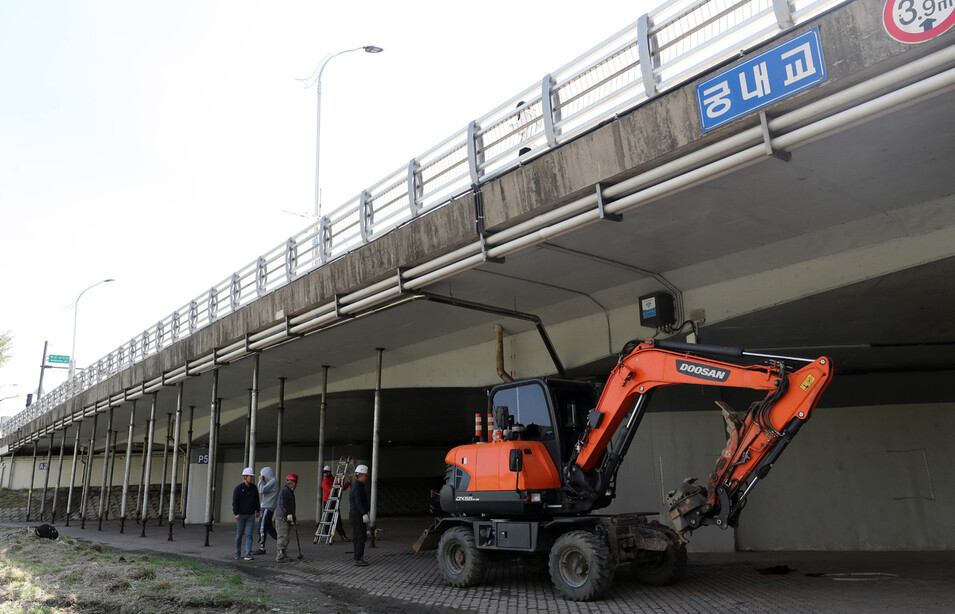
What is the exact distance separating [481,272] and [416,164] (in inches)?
84.8

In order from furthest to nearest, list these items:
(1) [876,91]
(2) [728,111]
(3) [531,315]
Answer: (3) [531,315]
(2) [728,111]
(1) [876,91]

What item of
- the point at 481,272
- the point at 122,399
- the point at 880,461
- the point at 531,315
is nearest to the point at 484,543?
the point at 481,272

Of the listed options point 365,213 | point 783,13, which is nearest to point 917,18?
point 783,13

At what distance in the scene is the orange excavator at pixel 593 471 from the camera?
8594mm

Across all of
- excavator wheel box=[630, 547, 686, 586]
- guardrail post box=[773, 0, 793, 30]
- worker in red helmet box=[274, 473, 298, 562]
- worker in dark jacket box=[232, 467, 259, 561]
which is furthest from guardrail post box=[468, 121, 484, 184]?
worker in dark jacket box=[232, 467, 259, 561]

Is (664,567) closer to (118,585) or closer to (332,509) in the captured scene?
(118,585)

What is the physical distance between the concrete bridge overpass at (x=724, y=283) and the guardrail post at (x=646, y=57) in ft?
0.70

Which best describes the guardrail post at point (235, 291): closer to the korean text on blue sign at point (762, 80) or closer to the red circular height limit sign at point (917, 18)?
the korean text on blue sign at point (762, 80)

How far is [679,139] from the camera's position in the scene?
8.12 meters

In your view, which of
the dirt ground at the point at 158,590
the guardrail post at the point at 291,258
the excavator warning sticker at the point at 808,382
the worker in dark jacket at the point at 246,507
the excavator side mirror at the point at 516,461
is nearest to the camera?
the excavator warning sticker at the point at 808,382

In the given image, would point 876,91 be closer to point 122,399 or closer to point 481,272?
point 481,272

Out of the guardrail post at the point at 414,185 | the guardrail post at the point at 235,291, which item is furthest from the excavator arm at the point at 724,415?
the guardrail post at the point at 235,291

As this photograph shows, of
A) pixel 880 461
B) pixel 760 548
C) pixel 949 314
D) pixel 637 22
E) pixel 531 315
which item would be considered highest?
pixel 637 22

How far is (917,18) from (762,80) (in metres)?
1.44
